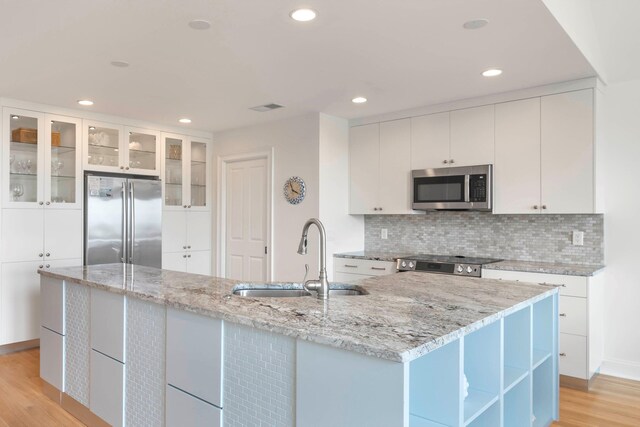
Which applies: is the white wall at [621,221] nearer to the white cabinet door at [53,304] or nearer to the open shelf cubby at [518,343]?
the open shelf cubby at [518,343]

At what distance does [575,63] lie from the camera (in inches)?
127

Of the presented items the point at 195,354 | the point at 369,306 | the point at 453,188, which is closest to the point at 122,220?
the point at 195,354

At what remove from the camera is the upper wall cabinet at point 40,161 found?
14.2 feet

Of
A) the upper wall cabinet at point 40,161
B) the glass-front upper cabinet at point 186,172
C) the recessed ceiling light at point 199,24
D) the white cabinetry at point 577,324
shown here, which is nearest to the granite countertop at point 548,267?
the white cabinetry at point 577,324

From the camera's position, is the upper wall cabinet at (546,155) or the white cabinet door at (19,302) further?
the white cabinet door at (19,302)

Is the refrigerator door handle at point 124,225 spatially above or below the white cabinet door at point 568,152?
below

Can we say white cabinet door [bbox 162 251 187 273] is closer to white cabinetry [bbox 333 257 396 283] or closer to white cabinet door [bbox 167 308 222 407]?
white cabinetry [bbox 333 257 396 283]

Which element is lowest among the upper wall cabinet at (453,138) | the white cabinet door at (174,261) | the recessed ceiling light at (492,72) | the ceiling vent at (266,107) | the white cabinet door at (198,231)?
the white cabinet door at (174,261)

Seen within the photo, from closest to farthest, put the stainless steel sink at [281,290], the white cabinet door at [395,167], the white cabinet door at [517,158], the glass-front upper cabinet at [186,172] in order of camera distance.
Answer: the stainless steel sink at [281,290]
the white cabinet door at [517,158]
the white cabinet door at [395,167]
the glass-front upper cabinet at [186,172]

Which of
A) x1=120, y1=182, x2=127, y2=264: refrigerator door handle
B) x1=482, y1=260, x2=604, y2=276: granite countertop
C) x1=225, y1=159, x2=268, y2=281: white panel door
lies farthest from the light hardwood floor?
x1=225, y1=159, x2=268, y2=281: white panel door

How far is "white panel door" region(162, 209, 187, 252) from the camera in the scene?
5.44 m

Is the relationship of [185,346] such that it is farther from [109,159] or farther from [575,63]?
[109,159]

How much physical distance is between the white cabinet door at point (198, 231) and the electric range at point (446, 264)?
274 cm

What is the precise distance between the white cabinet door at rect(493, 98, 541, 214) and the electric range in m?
0.54
